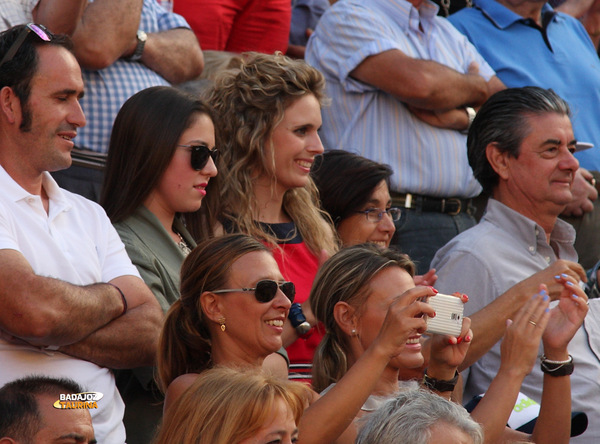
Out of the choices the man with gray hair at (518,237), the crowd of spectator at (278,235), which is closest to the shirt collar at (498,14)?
the crowd of spectator at (278,235)

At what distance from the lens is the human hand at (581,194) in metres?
6.16

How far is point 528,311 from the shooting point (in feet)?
12.6

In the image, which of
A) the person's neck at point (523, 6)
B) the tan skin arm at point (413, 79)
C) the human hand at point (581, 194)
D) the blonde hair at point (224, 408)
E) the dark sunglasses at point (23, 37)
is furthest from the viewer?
the person's neck at point (523, 6)

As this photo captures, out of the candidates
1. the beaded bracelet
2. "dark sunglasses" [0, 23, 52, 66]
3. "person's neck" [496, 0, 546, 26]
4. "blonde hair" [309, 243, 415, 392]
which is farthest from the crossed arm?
"person's neck" [496, 0, 546, 26]

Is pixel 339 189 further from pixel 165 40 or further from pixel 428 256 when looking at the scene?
pixel 165 40

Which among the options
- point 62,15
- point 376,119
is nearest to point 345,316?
point 62,15

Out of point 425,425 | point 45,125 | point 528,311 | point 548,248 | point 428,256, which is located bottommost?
point 428,256

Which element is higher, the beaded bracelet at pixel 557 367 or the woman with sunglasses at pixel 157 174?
the woman with sunglasses at pixel 157 174

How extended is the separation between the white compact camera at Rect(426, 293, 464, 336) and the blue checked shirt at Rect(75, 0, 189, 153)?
1.96m

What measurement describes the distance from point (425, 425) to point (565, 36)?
4.86m

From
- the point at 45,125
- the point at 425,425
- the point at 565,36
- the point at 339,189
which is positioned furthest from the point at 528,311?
the point at 565,36

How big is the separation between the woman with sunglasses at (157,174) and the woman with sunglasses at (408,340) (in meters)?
0.65

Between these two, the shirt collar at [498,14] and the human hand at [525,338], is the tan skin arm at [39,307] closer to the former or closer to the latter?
the human hand at [525,338]

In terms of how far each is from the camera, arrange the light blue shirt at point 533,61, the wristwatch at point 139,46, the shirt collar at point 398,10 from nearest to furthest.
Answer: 1. the wristwatch at point 139,46
2. the shirt collar at point 398,10
3. the light blue shirt at point 533,61
